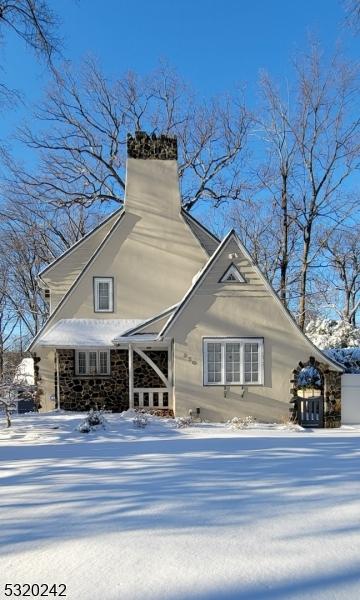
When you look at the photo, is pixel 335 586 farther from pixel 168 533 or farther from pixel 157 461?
pixel 157 461

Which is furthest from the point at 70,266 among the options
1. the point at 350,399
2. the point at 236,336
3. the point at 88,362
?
the point at 350,399

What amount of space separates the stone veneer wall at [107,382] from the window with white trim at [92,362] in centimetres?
23

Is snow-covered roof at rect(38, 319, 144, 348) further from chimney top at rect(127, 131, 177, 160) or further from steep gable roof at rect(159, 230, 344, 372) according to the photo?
chimney top at rect(127, 131, 177, 160)

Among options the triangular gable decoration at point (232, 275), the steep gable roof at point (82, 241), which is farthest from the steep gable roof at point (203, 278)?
the steep gable roof at point (82, 241)

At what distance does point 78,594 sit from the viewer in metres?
2.73

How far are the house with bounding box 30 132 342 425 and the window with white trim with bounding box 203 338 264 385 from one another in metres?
0.03

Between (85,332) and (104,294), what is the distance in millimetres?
1728

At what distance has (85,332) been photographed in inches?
629

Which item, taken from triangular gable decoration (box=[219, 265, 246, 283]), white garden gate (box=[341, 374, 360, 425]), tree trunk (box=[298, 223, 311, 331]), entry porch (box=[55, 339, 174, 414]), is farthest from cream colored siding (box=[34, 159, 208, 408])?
tree trunk (box=[298, 223, 311, 331])

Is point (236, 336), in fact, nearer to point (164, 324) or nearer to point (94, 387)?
point (164, 324)

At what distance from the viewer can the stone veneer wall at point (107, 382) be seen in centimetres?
1606

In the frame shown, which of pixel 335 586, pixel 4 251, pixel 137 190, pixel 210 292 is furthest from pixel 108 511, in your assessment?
pixel 4 251

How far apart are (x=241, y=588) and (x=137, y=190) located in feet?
52.3

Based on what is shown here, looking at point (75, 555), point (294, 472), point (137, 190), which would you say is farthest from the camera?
point (137, 190)
